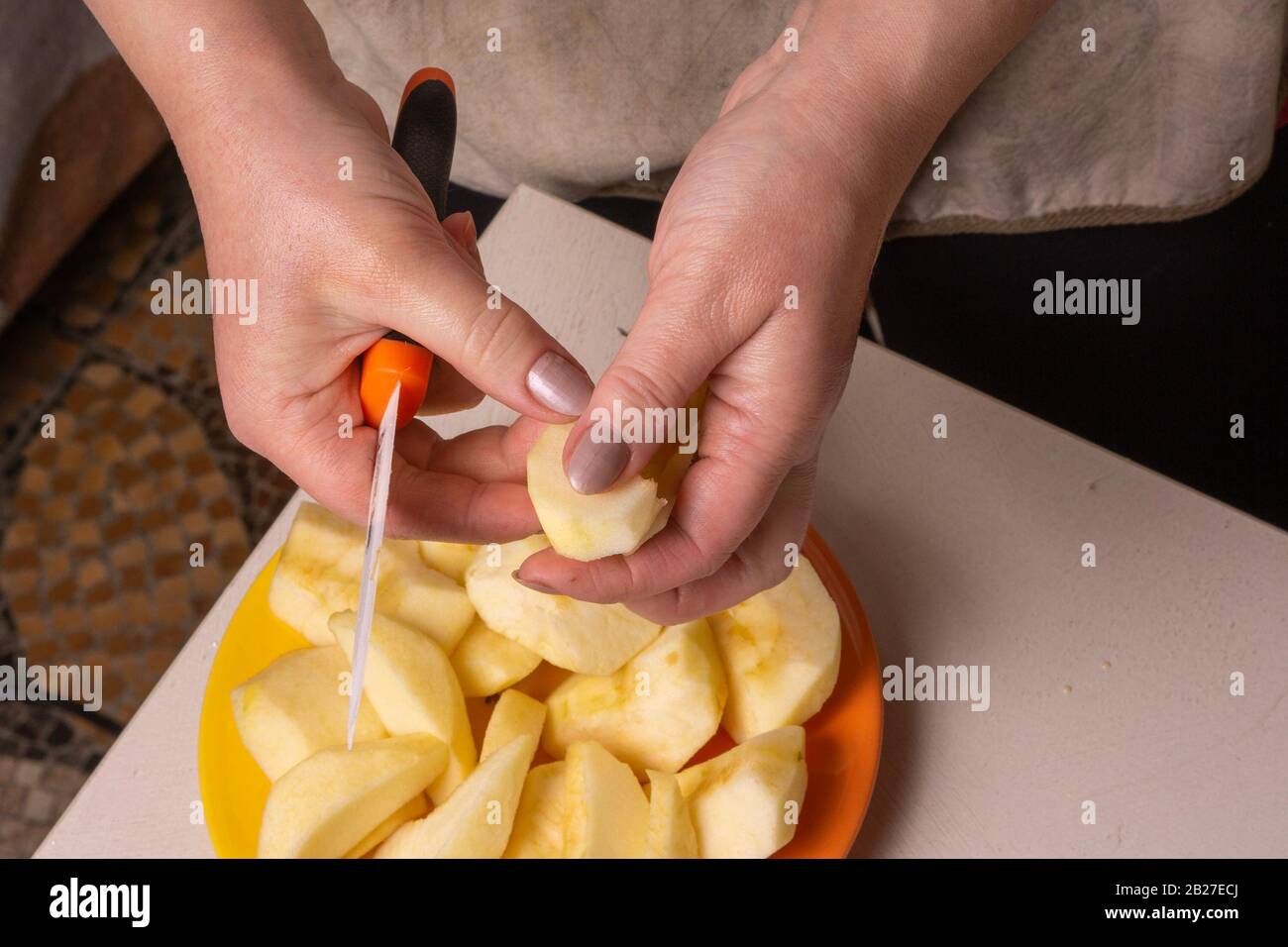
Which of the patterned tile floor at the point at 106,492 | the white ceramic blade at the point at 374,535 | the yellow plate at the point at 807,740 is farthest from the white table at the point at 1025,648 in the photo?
the patterned tile floor at the point at 106,492

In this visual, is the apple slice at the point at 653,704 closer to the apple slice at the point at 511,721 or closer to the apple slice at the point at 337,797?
the apple slice at the point at 511,721

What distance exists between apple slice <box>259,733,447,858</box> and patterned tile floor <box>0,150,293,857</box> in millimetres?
1055

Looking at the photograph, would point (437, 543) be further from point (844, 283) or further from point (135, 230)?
point (135, 230)

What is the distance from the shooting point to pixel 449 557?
0.96 meters

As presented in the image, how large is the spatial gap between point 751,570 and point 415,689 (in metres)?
0.27

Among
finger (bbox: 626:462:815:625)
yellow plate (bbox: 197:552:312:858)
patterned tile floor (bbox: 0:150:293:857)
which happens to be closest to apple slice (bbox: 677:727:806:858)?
finger (bbox: 626:462:815:625)

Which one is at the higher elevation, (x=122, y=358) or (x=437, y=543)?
(x=122, y=358)

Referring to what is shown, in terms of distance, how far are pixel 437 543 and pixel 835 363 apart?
0.39 metres

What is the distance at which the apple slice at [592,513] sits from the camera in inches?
28.1

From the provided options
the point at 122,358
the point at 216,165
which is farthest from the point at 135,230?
the point at 216,165

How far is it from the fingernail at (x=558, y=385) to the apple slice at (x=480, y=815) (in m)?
0.25

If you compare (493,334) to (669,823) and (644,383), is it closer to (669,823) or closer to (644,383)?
(644,383)

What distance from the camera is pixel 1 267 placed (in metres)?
1.94

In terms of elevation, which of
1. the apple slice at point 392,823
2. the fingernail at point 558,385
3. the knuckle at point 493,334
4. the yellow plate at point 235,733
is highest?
the knuckle at point 493,334
